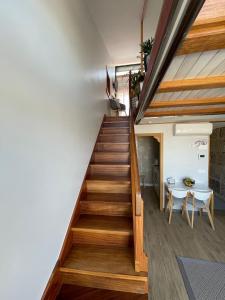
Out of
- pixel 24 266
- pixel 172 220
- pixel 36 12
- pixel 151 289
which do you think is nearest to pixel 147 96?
pixel 36 12

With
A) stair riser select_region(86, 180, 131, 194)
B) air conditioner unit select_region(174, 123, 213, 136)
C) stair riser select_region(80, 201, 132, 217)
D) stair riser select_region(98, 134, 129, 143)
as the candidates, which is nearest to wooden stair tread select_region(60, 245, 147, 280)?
stair riser select_region(80, 201, 132, 217)

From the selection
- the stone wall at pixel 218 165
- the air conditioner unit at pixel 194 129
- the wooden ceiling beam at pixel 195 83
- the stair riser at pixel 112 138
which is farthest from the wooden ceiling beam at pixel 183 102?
the stone wall at pixel 218 165

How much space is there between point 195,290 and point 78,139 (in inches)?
95.8

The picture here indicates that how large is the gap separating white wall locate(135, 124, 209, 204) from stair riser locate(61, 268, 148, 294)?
3.59 m

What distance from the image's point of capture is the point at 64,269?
70.9 inches

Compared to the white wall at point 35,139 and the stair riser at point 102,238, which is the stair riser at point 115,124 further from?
the stair riser at point 102,238

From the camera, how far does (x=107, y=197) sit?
8.65 ft

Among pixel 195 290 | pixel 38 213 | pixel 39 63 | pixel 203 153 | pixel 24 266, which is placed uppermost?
pixel 39 63

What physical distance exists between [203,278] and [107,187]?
1.79 m

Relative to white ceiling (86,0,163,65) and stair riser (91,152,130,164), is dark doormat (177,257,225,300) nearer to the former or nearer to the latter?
stair riser (91,152,130,164)

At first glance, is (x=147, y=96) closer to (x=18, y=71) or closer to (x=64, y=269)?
(x=18, y=71)

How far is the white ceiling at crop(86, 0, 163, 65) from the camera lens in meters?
3.14

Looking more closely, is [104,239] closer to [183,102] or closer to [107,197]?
[107,197]

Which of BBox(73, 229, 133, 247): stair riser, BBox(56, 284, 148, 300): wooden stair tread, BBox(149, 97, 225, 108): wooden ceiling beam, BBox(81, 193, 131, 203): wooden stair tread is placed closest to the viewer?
BBox(56, 284, 148, 300): wooden stair tread
